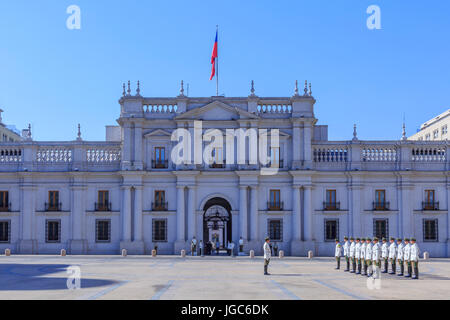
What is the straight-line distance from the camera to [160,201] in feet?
163

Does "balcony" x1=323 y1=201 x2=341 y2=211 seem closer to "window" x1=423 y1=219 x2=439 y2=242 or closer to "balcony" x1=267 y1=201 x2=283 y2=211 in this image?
"balcony" x1=267 y1=201 x2=283 y2=211

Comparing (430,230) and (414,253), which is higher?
(414,253)

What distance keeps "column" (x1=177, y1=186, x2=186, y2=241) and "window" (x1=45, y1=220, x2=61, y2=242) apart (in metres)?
10.2

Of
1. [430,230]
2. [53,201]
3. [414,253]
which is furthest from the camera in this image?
[53,201]

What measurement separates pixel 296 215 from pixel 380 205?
285 inches

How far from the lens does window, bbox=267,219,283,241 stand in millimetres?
49375

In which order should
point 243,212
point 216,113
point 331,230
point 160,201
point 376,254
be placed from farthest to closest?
point 160,201 < point 216,113 < point 331,230 < point 243,212 < point 376,254

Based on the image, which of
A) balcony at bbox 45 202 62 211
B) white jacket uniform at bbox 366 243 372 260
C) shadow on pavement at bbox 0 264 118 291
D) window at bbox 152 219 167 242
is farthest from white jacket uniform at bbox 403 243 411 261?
balcony at bbox 45 202 62 211

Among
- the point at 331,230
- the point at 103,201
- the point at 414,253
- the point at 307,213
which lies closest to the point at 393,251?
the point at 414,253

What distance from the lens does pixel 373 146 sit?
164 ft

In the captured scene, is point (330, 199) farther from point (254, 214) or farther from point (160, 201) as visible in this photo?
point (160, 201)

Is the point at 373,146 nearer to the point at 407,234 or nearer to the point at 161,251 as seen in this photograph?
the point at 407,234
